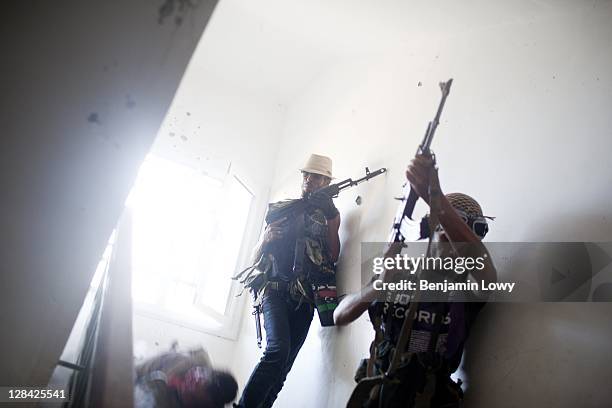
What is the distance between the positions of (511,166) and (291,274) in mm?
1161

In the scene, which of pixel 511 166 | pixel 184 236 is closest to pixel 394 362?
pixel 511 166

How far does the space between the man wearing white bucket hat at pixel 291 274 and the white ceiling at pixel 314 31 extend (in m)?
0.96

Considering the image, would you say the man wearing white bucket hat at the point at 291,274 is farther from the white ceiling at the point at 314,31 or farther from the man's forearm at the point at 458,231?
the man's forearm at the point at 458,231

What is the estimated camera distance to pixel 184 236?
4234 millimetres

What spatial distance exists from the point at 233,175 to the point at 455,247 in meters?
2.80

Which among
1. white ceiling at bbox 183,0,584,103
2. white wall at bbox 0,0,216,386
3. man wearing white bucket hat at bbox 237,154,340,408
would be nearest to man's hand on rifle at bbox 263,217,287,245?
man wearing white bucket hat at bbox 237,154,340,408

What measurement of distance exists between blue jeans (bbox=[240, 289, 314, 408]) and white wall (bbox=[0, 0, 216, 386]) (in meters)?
1.35

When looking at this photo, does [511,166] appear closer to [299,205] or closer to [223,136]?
[299,205]

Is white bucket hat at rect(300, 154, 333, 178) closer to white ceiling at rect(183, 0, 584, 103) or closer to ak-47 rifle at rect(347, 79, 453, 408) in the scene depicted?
white ceiling at rect(183, 0, 584, 103)

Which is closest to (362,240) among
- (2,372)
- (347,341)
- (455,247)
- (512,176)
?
(347,341)

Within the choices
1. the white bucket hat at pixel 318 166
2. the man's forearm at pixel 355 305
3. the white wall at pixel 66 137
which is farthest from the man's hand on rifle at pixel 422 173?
the white bucket hat at pixel 318 166

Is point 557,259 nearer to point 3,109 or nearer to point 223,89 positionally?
point 3,109

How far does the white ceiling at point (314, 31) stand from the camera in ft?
7.91

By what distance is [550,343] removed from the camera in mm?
1638
